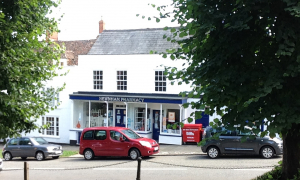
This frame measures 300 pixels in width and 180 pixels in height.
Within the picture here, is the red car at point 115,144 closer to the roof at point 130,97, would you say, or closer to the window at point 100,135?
the window at point 100,135

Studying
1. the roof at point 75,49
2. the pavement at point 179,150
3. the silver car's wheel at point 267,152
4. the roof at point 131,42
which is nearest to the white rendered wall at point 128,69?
the roof at point 131,42

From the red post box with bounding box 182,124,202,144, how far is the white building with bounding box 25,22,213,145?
2.96 feet

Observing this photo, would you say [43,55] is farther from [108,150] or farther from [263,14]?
[108,150]

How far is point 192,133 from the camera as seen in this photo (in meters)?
24.6

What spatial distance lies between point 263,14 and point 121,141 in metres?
14.6

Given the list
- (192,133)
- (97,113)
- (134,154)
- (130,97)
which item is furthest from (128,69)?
(134,154)

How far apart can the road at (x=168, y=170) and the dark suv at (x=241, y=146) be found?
0.37m

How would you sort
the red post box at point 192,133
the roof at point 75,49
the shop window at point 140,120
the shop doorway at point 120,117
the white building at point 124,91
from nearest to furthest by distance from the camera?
the red post box at point 192,133 → the white building at point 124,91 → the shop window at point 140,120 → the shop doorway at point 120,117 → the roof at point 75,49

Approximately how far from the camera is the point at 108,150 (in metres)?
20.4

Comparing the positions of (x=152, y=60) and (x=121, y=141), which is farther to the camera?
(x=152, y=60)

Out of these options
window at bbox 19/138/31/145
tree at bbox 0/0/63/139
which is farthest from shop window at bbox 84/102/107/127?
tree at bbox 0/0/63/139

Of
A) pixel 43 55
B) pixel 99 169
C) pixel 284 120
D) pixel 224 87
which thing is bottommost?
pixel 99 169

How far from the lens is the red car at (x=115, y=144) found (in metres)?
19.7

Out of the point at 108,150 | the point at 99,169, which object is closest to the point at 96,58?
the point at 108,150
